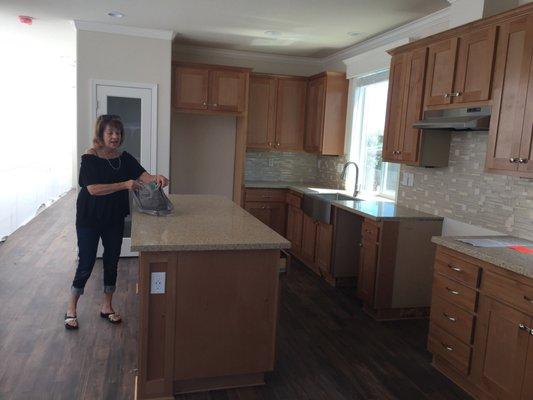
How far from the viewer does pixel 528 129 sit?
8.18 feet

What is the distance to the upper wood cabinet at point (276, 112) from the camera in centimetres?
569

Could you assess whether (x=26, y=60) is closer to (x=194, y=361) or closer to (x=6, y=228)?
(x=6, y=228)

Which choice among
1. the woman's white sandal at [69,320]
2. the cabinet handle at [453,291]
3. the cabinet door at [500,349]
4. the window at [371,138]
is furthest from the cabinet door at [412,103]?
the woman's white sandal at [69,320]

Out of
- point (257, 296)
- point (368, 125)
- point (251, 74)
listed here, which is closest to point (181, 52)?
point (251, 74)

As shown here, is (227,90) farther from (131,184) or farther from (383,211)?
(131,184)

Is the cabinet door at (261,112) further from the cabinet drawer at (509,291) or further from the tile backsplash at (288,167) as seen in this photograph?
the cabinet drawer at (509,291)

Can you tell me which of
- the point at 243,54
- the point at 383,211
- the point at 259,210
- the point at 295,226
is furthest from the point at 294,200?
the point at 243,54

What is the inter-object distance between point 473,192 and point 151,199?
2368 mm

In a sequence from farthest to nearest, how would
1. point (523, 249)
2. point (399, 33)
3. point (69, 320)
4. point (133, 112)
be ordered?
point (133, 112) < point (399, 33) < point (69, 320) < point (523, 249)

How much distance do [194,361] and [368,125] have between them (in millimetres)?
3612

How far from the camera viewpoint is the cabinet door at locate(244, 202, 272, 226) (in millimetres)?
5457

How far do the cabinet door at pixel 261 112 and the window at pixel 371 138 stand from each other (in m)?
1.06

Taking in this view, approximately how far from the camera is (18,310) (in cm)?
346

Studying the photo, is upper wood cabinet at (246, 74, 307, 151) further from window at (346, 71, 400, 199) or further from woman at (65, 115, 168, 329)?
woman at (65, 115, 168, 329)
